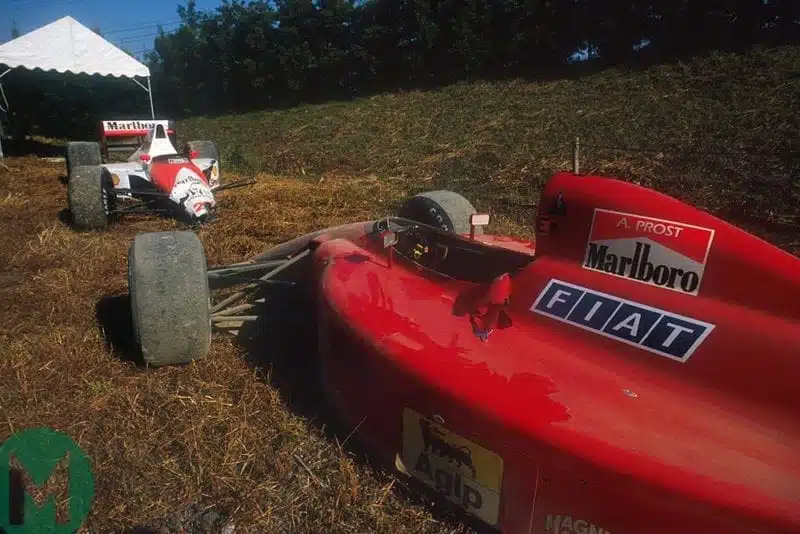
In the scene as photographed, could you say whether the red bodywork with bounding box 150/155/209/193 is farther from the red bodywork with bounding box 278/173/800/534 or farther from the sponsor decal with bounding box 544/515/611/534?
the sponsor decal with bounding box 544/515/611/534

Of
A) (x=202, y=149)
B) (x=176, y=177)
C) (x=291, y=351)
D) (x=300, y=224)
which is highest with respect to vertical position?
(x=202, y=149)

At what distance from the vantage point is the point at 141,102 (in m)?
26.6

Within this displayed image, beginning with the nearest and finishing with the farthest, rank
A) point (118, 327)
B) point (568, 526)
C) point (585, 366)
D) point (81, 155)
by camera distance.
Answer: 1. point (568, 526)
2. point (585, 366)
3. point (118, 327)
4. point (81, 155)

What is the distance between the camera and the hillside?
9.08 meters

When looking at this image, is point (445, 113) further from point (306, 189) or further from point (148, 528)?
point (148, 528)

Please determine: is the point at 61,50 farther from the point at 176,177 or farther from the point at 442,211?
the point at 442,211

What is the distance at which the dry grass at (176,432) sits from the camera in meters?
2.98

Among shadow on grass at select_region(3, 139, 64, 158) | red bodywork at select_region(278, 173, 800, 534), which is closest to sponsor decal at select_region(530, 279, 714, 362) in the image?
red bodywork at select_region(278, 173, 800, 534)

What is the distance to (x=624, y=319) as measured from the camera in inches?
111

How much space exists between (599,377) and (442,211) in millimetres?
3448

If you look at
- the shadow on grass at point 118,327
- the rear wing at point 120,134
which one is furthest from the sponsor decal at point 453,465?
the rear wing at point 120,134

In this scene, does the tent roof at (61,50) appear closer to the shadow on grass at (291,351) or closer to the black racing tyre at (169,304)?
the shadow on grass at (291,351)

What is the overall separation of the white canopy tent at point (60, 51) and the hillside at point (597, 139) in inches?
166

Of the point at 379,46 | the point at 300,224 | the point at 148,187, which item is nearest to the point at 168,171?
the point at 148,187
